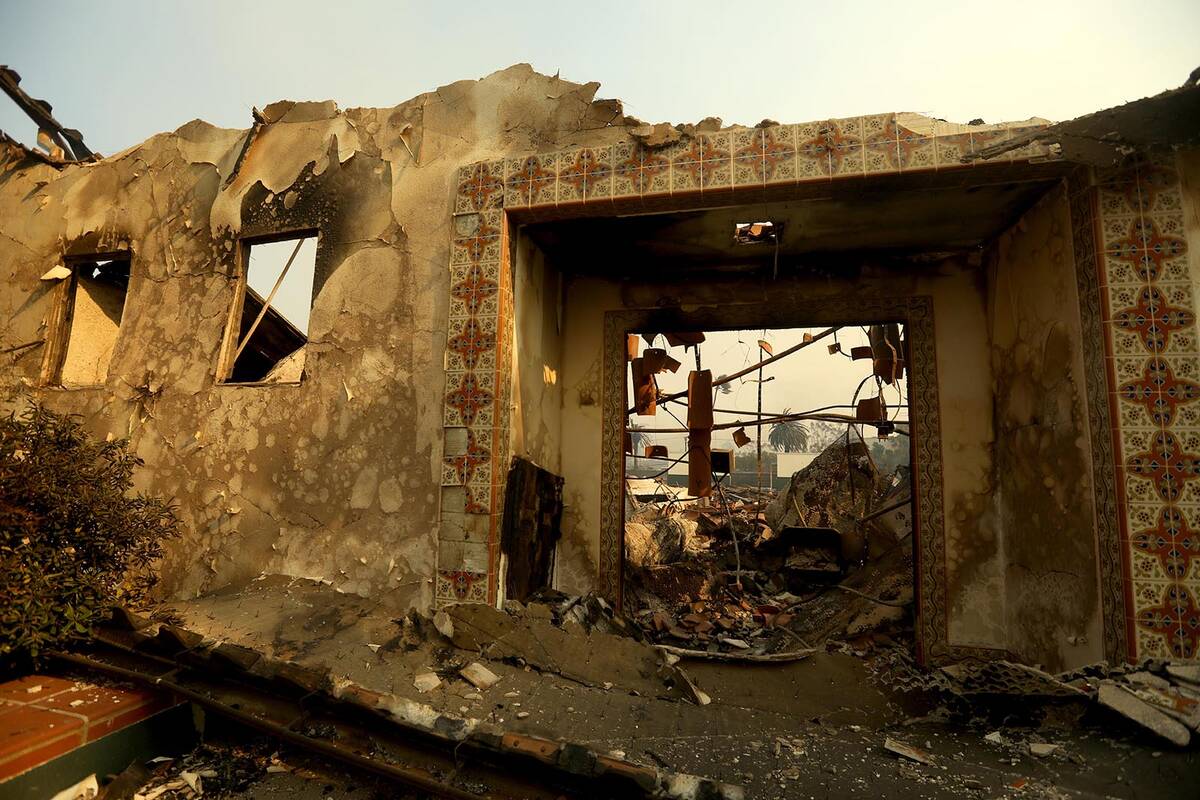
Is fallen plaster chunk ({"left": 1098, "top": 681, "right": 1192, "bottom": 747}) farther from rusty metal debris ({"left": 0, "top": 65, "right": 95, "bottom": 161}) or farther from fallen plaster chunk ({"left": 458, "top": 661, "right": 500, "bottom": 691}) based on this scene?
rusty metal debris ({"left": 0, "top": 65, "right": 95, "bottom": 161})

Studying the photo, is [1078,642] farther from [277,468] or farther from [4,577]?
[4,577]

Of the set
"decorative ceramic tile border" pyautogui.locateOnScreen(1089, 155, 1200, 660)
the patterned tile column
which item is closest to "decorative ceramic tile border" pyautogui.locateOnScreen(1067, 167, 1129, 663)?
"decorative ceramic tile border" pyautogui.locateOnScreen(1089, 155, 1200, 660)

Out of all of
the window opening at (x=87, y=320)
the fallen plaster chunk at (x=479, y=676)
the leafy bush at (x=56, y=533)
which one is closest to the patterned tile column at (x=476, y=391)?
the fallen plaster chunk at (x=479, y=676)

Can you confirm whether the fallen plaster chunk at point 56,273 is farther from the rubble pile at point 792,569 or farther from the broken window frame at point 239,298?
the rubble pile at point 792,569

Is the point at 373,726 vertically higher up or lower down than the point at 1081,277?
lower down

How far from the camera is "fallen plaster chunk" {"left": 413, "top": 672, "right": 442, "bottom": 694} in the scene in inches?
131

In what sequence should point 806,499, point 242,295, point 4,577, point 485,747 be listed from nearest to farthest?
point 485,747 → point 4,577 → point 242,295 → point 806,499

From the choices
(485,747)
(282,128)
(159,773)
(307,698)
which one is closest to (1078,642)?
(485,747)

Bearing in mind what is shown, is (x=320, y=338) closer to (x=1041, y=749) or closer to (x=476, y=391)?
(x=476, y=391)

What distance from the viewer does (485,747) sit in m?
2.43

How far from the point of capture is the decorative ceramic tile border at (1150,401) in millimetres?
3123

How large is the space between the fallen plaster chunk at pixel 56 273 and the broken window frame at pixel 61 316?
45 millimetres

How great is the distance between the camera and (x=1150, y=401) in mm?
3283

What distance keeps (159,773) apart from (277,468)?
2253 mm
